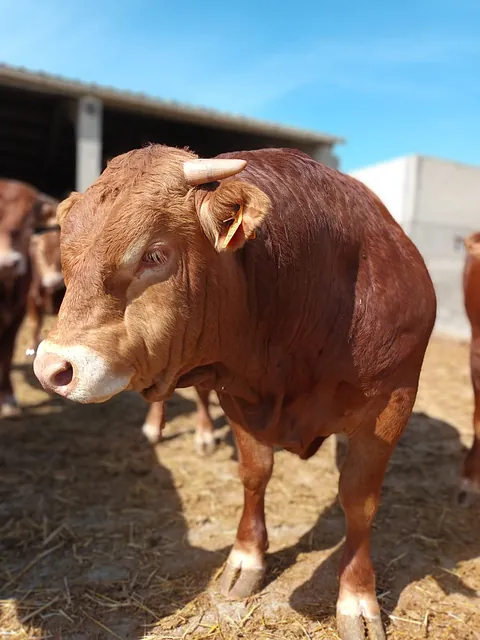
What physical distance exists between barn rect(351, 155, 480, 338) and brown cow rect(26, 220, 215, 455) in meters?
7.68

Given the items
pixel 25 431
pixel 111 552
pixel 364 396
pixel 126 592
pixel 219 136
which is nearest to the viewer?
pixel 364 396

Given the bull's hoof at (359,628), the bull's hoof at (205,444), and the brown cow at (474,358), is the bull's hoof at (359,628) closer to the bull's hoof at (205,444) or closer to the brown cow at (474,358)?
the brown cow at (474,358)

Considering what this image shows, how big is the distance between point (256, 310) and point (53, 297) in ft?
14.3

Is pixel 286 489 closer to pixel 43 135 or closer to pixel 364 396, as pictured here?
pixel 364 396

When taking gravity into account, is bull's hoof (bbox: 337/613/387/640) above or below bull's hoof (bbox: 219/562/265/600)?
above

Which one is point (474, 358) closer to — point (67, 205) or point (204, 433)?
point (204, 433)

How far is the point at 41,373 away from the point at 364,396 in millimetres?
1182

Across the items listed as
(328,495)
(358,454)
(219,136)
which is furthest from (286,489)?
(219,136)

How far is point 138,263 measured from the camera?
148 centimetres

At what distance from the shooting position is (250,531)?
2416mm

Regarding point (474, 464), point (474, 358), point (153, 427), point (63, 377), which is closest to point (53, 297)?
point (153, 427)

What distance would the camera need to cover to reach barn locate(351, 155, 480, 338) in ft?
35.4

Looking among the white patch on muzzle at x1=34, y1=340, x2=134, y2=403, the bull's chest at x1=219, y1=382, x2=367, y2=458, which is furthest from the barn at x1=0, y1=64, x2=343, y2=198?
the white patch on muzzle at x1=34, y1=340, x2=134, y2=403

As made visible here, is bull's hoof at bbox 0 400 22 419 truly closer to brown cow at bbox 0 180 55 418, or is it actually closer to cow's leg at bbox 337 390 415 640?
brown cow at bbox 0 180 55 418
